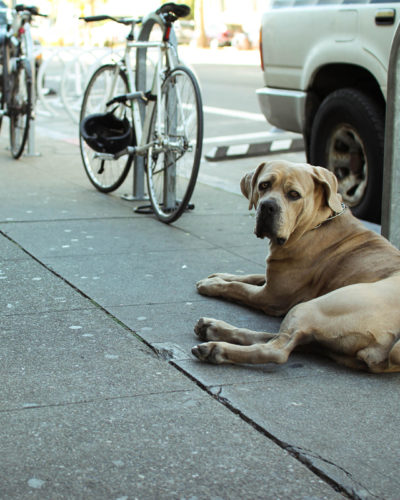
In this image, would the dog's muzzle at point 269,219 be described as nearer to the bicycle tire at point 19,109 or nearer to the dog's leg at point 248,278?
the dog's leg at point 248,278

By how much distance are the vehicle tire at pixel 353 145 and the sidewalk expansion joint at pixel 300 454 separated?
3643 mm

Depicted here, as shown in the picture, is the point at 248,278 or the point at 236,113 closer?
the point at 248,278

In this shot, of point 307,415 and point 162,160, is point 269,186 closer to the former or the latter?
point 307,415

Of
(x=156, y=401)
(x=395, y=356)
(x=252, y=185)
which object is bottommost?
(x=156, y=401)

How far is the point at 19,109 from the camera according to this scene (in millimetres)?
9156

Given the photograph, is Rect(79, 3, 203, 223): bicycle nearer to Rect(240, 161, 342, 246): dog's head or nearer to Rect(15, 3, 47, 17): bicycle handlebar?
Rect(15, 3, 47, 17): bicycle handlebar

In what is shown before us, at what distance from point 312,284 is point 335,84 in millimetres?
3599

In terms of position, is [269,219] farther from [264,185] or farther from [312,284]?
[312,284]

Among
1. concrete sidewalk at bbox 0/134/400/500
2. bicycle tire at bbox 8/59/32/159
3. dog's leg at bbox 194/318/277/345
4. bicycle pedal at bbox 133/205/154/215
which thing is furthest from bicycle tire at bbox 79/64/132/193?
dog's leg at bbox 194/318/277/345

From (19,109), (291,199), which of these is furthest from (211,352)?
(19,109)

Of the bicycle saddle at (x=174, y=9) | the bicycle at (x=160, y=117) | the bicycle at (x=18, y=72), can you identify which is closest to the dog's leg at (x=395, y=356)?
the bicycle at (x=160, y=117)

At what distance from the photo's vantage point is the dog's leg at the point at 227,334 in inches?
153

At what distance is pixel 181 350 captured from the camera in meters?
3.92

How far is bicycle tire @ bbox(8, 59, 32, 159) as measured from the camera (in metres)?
8.88
